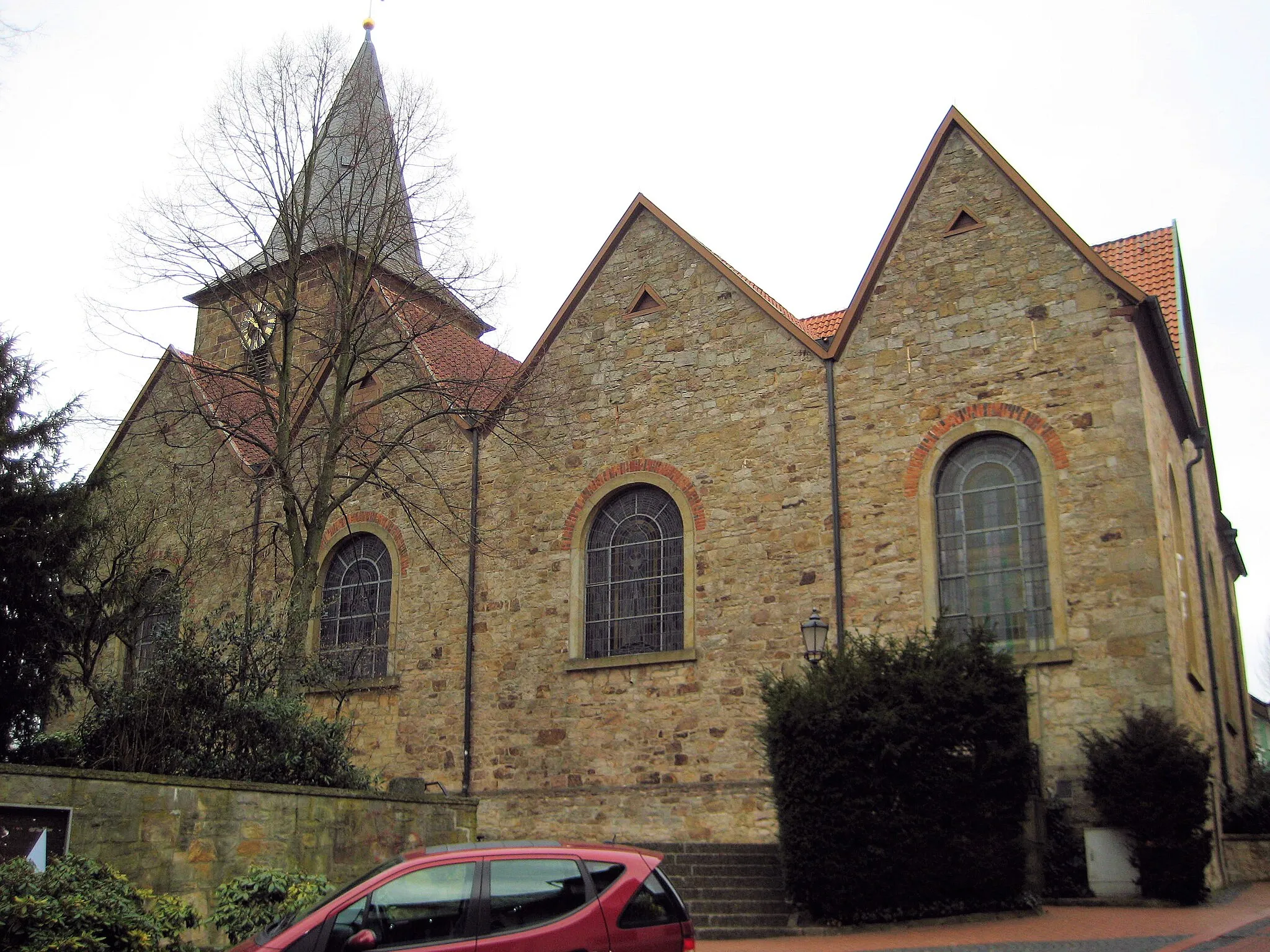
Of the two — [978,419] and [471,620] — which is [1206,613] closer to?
[978,419]

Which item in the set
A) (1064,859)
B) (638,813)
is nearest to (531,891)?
(1064,859)

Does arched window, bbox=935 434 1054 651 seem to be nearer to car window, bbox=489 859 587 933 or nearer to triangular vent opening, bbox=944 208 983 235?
triangular vent opening, bbox=944 208 983 235

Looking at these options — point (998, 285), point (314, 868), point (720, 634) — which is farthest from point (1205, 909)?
point (314, 868)

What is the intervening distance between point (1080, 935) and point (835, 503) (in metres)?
7.29

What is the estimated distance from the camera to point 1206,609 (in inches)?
761

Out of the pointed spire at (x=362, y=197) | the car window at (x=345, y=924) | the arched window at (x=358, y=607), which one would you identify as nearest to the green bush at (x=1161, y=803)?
the car window at (x=345, y=924)

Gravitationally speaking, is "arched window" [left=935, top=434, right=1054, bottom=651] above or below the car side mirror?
above

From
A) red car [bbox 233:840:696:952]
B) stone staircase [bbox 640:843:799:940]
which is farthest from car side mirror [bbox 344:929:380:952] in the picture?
stone staircase [bbox 640:843:799:940]

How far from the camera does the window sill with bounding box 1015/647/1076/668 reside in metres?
15.8

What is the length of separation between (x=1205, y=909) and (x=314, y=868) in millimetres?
9491

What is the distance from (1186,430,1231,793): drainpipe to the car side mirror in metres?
14.3

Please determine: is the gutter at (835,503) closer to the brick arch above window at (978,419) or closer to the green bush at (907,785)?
the brick arch above window at (978,419)

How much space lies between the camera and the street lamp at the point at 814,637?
15461 mm

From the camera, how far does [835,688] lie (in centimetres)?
1407
